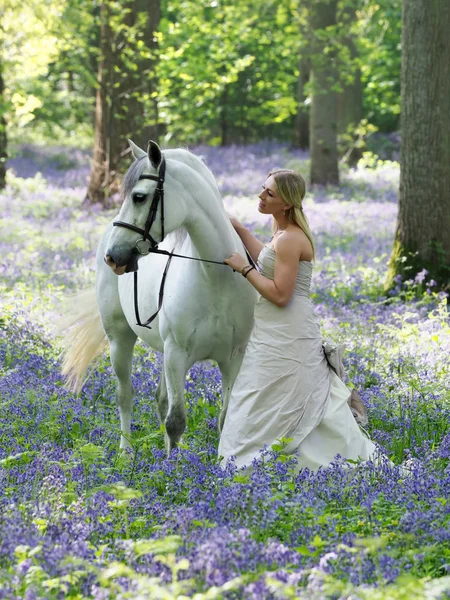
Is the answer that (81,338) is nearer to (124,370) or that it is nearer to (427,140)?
(124,370)

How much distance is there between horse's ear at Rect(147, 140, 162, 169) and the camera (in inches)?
201

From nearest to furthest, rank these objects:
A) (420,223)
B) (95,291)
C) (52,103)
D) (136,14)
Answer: (95,291)
(420,223)
(136,14)
(52,103)

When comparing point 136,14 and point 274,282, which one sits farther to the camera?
point 136,14

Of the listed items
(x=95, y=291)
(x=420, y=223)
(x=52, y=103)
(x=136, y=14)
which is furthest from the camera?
(x=52, y=103)

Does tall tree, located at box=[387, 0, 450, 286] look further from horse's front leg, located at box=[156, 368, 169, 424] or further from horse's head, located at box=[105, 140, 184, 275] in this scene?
horse's head, located at box=[105, 140, 184, 275]

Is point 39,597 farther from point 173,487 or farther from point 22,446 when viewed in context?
point 22,446

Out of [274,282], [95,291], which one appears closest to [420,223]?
[95,291]

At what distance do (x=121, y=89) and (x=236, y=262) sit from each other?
1456cm

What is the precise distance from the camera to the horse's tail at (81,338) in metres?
7.29

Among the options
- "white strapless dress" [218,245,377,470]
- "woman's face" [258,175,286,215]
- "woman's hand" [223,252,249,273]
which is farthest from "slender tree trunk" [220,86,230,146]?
"woman's hand" [223,252,249,273]

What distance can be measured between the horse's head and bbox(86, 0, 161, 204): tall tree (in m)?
13.6

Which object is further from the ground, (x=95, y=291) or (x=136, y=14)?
(x=136, y=14)

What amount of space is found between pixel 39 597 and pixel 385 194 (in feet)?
61.2

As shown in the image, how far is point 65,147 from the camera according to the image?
37.2 metres
